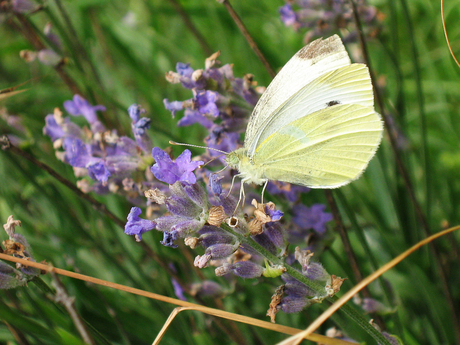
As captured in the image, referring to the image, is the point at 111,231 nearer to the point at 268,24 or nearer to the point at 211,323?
Result: the point at 211,323

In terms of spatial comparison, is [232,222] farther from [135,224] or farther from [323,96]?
[323,96]

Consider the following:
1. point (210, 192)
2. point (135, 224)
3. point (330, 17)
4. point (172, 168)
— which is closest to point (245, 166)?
point (210, 192)

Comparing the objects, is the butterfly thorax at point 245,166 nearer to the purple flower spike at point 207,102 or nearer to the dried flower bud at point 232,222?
the purple flower spike at point 207,102

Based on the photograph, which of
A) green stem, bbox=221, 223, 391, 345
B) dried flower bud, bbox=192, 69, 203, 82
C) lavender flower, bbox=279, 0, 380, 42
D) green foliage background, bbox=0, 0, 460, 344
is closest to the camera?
green stem, bbox=221, 223, 391, 345

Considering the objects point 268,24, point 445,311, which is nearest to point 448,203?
point 445,311

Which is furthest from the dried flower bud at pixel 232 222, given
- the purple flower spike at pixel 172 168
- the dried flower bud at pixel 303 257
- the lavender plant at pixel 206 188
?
the dried flower bud at pixel 303 257

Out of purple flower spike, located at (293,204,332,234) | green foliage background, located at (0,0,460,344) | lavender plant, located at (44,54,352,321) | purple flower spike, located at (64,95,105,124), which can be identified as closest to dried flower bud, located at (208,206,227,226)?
lavender plant, located at (44,54,352,321)

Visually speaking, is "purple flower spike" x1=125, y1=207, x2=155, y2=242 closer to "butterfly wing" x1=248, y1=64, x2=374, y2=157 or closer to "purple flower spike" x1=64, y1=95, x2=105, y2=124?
"butterfly wing" x1=248, y1=64, x2=374, y2=157
